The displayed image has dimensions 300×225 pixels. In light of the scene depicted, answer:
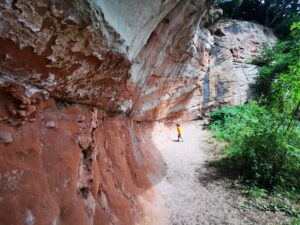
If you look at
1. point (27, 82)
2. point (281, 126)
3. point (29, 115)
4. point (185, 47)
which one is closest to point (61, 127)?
point (29, 115)

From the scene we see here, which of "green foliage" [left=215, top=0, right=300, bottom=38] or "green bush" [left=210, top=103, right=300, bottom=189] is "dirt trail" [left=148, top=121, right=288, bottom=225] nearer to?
"green bush" [left=210, top=103, right=300, bottom=189]

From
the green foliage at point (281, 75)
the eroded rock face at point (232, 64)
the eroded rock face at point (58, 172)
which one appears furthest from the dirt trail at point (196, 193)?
the eroded rock face at point (232, 64)

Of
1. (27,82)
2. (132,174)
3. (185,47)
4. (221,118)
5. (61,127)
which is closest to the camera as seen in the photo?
(27,82)

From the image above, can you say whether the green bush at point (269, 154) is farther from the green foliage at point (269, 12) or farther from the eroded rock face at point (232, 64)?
the green foliage at point (269, 12)

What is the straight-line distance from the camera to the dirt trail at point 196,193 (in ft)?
17.3

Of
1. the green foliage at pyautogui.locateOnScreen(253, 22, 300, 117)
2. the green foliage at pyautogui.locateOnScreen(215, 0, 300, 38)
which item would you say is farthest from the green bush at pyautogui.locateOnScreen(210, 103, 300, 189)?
the green foliage at pyautogui.locateOnScreen(215, 0, 300, 38)

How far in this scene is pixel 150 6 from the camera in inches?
158

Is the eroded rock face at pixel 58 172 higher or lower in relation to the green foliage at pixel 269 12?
lower

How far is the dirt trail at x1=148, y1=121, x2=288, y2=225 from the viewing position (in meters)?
5.27

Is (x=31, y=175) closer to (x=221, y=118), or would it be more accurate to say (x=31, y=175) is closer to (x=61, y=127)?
(x=61, y=127)

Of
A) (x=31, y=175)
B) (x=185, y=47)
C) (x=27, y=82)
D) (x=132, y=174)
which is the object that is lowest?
(x=132, y=174)

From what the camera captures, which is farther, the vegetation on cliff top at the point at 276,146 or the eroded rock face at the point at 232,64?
the eroded rock face at the point at 232,64

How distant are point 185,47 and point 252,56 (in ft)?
40.8

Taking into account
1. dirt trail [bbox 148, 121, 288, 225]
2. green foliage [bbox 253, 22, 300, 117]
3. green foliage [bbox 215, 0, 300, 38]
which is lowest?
dirt trail [bbox 148, 121, 288, 225]
